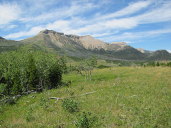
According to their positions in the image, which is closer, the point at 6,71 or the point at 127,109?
the point at 127,109

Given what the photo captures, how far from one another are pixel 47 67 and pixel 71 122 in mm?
34639

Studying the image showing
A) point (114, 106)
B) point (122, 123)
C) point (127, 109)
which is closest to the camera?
point (122, 123)

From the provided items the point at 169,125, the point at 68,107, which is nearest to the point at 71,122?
the point at 68,107

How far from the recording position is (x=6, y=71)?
143 feet

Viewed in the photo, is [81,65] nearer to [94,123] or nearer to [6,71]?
[6,71]

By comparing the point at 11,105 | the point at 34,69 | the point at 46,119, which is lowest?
the point at 11,105

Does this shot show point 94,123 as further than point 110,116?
No

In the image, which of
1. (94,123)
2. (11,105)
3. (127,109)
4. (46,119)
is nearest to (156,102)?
(127,109)

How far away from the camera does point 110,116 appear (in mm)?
15570

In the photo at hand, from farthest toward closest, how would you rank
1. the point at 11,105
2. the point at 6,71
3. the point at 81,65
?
the point at 81,65 → the point at 6,71 → the point at 11,105

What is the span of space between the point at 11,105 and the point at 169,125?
2500 cm

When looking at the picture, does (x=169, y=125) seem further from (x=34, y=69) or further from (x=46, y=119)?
(x=34, y=69)

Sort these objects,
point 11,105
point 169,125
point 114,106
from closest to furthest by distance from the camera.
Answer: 1. point 169,125
2. point 114,106
3. point 11,105

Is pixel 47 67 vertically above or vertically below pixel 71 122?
above
